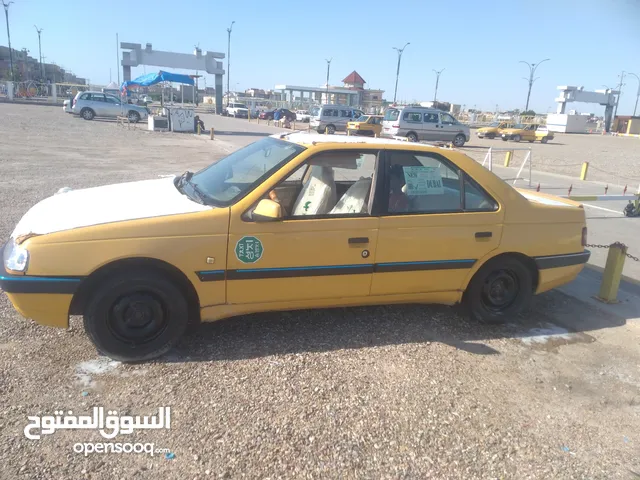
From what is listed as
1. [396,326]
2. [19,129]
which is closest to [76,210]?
[396,326]

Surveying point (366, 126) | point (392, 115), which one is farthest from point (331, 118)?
point (392, 115)

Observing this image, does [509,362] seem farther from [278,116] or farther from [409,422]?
[278,116]

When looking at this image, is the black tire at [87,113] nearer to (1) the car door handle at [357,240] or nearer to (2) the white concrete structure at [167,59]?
(2) the white concrete structure at [167,59]

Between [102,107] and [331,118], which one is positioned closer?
[102,107]

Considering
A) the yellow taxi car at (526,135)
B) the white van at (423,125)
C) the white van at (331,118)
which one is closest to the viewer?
the white van at (423,125)

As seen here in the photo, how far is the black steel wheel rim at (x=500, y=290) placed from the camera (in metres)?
4.29

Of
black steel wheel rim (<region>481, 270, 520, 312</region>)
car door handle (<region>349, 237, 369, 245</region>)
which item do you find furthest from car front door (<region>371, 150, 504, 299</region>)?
black steel wheel rim (<region>481, 270, 520, 312</region>)

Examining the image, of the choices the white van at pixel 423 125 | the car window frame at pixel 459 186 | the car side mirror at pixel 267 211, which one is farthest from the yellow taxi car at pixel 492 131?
the car side mirror at pixel 267 211

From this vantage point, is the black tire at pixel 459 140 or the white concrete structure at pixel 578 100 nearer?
the black tire at pixel 459 140

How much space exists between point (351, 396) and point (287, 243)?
1145 millimetres

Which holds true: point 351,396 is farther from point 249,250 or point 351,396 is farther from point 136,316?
point 136,316

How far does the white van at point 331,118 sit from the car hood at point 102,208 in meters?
29.6

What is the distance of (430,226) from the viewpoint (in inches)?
153

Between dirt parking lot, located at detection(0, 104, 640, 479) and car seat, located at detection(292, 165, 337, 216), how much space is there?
39.5 inches
